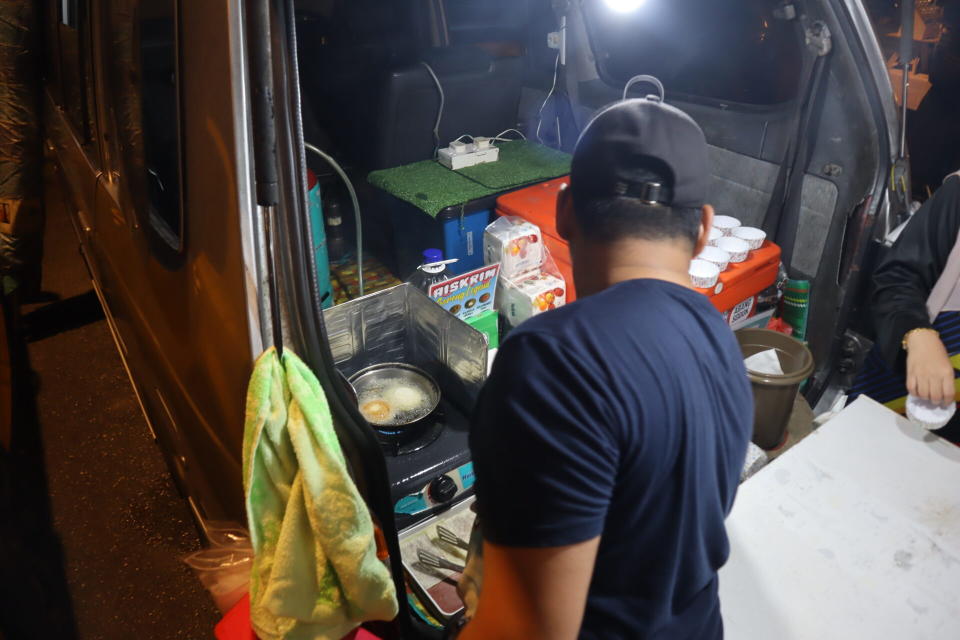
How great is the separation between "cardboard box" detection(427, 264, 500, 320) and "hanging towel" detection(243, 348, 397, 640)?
910 millimetres

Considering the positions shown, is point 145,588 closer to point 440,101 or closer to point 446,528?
point 446,528

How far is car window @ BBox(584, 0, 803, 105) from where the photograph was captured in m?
3.13

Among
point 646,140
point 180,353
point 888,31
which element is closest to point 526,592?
point 646,140

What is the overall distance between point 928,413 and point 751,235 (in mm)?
993

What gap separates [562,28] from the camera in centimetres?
367

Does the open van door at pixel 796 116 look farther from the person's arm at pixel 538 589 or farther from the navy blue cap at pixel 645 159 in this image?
Answer: the person's arm at pixel 538 589

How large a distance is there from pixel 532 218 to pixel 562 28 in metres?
1.45

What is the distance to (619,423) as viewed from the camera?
2.83 ft

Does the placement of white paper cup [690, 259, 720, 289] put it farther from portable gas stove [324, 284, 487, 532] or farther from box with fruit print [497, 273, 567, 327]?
portable gas stove [324, 284, 487, 532]

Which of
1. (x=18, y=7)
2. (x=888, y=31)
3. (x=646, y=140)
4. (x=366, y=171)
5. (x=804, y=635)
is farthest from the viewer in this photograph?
(x=888, y=31)

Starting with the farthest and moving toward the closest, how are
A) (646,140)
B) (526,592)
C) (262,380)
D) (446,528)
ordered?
1. (446,528)
2. (262,380)
3. (646,140)
4. (526,592)

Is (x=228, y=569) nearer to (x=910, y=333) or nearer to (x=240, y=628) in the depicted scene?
(x=240, y=628)

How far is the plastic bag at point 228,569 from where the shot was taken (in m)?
1.59

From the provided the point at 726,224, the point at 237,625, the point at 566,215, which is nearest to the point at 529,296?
the point at 726,224
